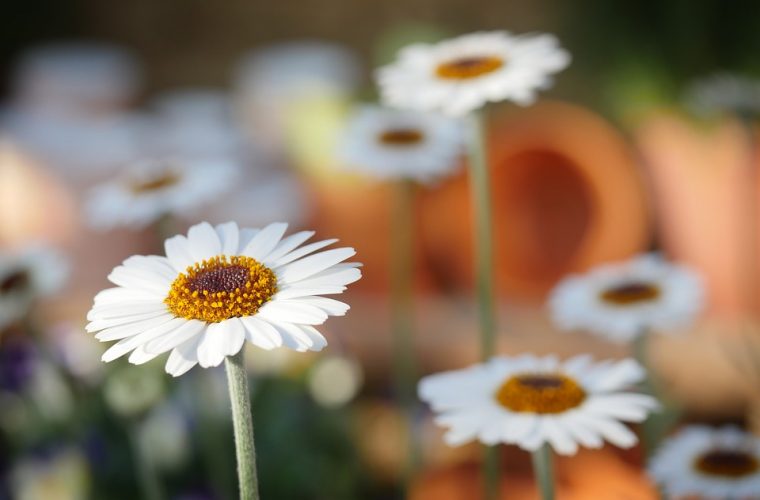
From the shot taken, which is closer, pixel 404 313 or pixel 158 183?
pixel 158 183

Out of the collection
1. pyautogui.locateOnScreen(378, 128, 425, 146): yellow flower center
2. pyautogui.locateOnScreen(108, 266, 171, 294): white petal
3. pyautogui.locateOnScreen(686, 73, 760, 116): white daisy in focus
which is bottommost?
pyautogui.locateOnScreen(108, 266, 171, 294): white petal

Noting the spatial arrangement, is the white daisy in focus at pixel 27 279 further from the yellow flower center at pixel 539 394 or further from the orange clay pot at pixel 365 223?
the orange clay pot at pixel 365 223

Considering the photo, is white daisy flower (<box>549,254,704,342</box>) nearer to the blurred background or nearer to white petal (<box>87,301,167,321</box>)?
the blurred background

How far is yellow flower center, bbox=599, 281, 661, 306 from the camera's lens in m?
0.51

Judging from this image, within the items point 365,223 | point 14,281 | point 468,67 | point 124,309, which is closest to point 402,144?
point 468,67

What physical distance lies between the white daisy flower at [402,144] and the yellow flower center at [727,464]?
0.23 m

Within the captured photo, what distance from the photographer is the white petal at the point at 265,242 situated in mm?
319

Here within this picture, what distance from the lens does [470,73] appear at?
1.59 feet

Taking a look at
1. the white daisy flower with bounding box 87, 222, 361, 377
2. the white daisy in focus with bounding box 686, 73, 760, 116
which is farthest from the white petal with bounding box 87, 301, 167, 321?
the white daisy in focus with bounding box 686, 73, 760, 116

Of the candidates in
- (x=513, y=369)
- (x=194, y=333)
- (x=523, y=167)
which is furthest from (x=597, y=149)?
(x=194, y=333)

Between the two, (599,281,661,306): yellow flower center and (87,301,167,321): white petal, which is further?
(599,281,661,306): yellow flower center

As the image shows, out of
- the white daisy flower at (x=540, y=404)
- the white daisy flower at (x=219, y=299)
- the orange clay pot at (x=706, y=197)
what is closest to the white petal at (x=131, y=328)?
the white daisy flower at (x=219, y=299)

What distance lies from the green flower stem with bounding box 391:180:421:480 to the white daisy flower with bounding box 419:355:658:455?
0.60 ft

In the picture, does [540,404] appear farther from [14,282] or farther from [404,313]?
[404,313]
